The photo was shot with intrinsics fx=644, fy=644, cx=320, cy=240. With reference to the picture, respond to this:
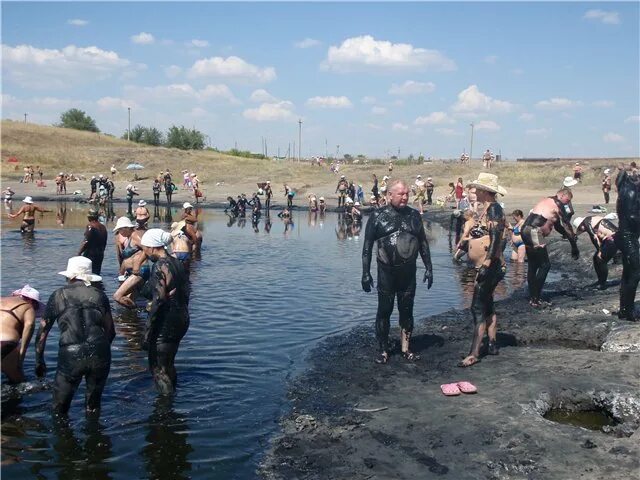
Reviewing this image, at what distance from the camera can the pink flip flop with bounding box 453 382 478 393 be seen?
671 centimetres

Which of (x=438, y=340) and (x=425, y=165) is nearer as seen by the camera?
(x=438, y=340)

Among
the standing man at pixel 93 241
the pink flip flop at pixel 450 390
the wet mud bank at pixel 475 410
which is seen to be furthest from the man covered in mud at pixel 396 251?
the standing man at pixel 93 241

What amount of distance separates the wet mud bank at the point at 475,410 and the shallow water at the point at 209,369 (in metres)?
0.46

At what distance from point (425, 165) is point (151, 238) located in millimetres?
51544

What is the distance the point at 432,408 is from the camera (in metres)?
6.34

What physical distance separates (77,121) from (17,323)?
102 meters

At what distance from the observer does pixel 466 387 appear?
6.75 metres

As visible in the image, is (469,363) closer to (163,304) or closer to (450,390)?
(450,390)

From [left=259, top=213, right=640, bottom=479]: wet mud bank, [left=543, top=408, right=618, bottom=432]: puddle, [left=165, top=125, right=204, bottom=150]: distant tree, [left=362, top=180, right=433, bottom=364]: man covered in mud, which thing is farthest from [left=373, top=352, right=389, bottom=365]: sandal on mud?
[left=165, top=125, right=204, bottom=150]: distant tree

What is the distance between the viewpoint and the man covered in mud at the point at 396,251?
774cm

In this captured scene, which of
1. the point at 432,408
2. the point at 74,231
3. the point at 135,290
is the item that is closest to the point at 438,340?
the point at 432,408

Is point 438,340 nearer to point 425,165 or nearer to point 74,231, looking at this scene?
point 74,231

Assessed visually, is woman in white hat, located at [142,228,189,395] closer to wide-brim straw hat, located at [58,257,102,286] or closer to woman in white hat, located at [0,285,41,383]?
wide-brim straw hat, located at [58,257,102,286]

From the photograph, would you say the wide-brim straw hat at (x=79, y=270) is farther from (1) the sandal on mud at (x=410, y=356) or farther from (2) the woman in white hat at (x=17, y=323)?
(1) the sandal on mud at (x=410, y=356)
